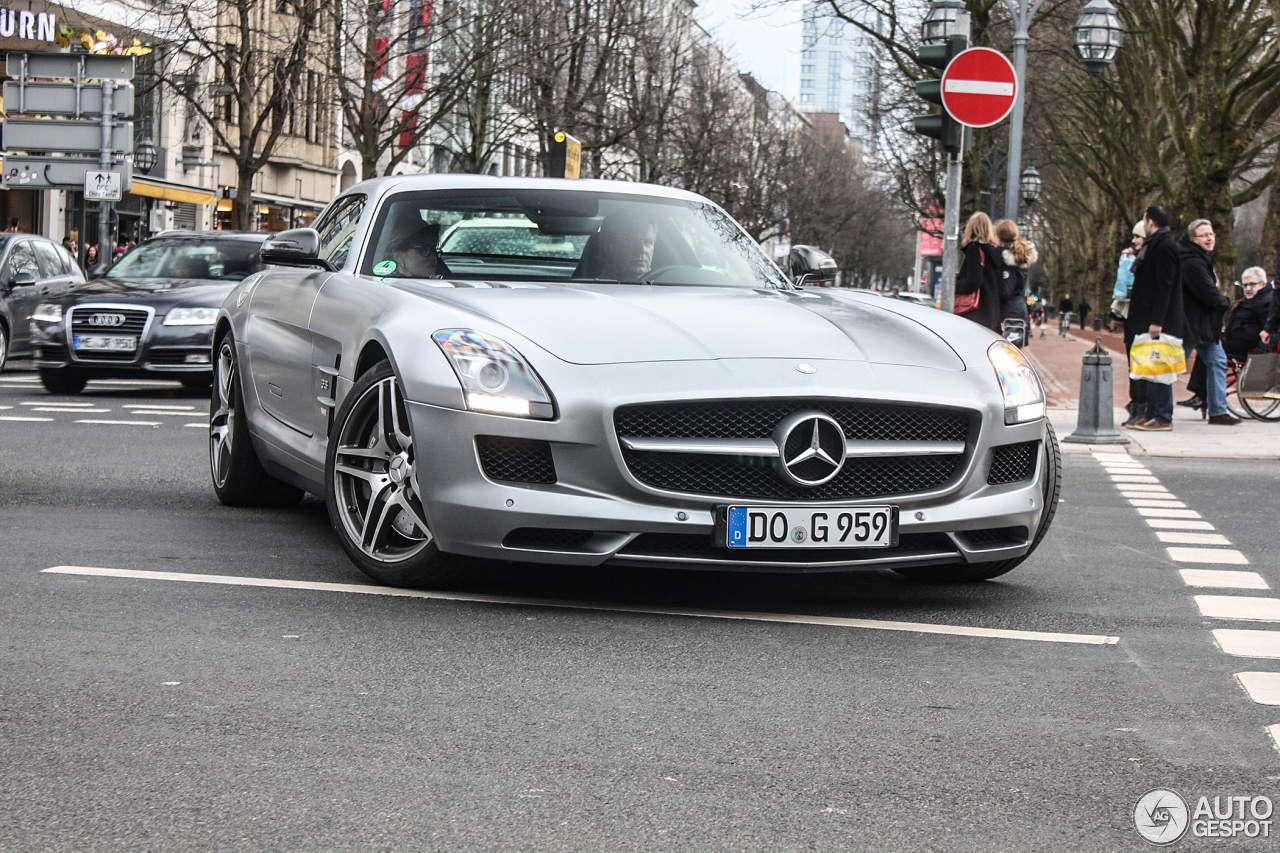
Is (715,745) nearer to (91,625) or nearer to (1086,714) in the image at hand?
(1086,714)

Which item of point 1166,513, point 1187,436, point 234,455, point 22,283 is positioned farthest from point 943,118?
point 22,283

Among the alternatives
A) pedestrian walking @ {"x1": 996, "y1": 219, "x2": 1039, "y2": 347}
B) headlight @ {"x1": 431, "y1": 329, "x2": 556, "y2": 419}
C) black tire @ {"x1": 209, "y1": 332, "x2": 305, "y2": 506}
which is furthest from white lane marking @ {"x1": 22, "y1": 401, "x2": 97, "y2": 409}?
headlight @ {"x1": 431, "y1": 329, "x2": 556, "y2": 419}

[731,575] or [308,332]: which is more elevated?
[308,332]

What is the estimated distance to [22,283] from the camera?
63.2 ft

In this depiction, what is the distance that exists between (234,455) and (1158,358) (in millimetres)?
9188

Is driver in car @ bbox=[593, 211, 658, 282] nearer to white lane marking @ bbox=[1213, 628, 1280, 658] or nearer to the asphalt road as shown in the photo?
the asphalt road

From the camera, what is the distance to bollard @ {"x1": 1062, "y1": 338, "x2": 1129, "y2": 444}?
13.8 metres

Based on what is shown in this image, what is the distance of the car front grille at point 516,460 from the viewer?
5078 millimetres

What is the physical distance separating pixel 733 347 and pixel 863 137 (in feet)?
206

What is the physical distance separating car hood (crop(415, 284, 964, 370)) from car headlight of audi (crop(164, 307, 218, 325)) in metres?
10.3

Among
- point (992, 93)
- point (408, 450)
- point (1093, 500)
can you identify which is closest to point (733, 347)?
point (408, 450)

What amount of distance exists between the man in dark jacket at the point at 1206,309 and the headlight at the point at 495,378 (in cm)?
1060

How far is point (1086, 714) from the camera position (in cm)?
414

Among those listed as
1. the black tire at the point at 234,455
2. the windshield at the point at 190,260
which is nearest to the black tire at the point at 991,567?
the black tire at the point at 234,455
